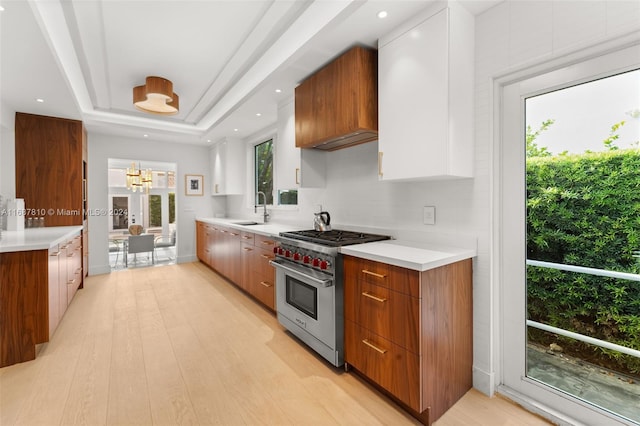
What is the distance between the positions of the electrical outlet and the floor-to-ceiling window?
43 centimetres

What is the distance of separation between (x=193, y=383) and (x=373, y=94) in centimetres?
252

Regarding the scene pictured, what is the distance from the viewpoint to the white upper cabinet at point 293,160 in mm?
3150

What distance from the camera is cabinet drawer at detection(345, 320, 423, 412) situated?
5.31 ft

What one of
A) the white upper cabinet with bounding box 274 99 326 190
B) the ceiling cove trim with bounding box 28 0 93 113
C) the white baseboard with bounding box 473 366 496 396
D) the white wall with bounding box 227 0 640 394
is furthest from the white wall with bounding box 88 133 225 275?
the white baseboard with bounding box 473 366 496 396

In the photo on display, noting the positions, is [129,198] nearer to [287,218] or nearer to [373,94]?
[287,218]

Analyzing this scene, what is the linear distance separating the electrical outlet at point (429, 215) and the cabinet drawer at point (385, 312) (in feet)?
2.39

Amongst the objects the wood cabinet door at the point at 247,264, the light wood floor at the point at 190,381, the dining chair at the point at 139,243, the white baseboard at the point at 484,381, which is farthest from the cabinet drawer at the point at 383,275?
the dining chair at the point at 139,243

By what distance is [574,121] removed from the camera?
5.41 feet

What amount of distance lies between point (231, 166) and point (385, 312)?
4.46 meters

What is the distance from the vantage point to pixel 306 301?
2.45m

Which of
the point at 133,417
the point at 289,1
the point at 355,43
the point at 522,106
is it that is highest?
the point at 289,1

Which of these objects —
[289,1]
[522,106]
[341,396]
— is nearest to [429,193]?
[522,106]

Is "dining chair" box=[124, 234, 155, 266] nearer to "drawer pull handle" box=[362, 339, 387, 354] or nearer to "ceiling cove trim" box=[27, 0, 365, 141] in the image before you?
Answer: "ceiling cove trim" box=[27, 0, 365, 141]

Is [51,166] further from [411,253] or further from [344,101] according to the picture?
[411,253]
